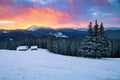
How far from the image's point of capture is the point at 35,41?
13362 centimetres

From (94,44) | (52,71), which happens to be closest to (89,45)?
(94,44)

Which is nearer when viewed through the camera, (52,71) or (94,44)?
(52,71)

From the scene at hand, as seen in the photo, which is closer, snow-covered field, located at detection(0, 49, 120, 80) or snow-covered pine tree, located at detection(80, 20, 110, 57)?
snow-covered field, located at detection(0, 49, 120, 80)

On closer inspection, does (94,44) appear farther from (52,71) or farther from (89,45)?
(52,71)

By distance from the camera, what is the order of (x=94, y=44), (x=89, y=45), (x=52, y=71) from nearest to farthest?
(x=52, y=71), (x=94, y=44), (x=89, y=45)

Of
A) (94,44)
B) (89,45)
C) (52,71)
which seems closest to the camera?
(52,71)

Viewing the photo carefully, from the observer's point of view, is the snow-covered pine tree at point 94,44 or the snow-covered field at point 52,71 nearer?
the snow-covered field at point 52,71

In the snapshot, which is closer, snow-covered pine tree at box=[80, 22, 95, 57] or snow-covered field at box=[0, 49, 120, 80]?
snow-covered field at box=[0, 49, 120, 80]

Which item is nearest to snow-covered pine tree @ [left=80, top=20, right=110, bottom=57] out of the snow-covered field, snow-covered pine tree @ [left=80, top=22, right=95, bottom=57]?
snow-covered pine tree @ [left=80, top=22, right=95, bottom=57]

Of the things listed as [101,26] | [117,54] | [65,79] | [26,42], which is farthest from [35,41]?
[65,79]

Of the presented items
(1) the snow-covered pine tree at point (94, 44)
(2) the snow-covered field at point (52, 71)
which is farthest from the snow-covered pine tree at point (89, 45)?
(2) the snow-covered field at point (52, 71)

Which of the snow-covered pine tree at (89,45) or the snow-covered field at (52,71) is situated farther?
the snow-covered pine tree at (89,45)

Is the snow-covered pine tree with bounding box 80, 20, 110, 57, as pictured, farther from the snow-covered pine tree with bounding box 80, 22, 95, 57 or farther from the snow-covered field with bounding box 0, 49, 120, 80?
the snow-covered field with bounding box 0, 49, 120, 80

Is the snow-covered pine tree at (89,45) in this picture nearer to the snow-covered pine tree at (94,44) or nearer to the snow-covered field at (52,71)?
the snow-covered pine tree at (94,44)
